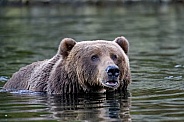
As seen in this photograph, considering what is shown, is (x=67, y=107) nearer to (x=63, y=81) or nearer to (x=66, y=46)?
(x=63, y=81)

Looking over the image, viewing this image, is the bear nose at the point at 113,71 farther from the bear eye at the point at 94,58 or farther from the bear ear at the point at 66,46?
the bear ear at the point at 66,46

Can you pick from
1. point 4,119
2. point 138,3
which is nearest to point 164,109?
point 4,119

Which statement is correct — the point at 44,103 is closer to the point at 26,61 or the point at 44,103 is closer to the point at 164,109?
the point at 164,109

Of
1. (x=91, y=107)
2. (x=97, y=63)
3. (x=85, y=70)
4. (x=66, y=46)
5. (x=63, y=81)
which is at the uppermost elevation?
(x=66, y=46)

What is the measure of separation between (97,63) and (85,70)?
0.31 m

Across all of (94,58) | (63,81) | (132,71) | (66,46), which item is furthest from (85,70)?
(132,71)

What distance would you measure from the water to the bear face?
288 mm

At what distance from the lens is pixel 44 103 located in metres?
12.8

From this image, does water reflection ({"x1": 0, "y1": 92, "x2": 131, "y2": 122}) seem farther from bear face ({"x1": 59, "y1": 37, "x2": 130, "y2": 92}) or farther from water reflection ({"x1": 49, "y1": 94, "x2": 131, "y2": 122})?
bear face ({"x1": 59, "y1": 37, "x2": 130, "y2": 92})

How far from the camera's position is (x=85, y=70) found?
1306 cm

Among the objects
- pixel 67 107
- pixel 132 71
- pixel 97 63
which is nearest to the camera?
pixel 67 107

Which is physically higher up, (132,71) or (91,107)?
(132,71)

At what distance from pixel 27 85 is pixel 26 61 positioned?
6.53 m

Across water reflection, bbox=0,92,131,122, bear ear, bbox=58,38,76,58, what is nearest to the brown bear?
bear ear, bbox=58,38,76,58
